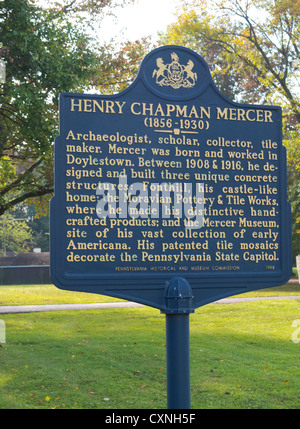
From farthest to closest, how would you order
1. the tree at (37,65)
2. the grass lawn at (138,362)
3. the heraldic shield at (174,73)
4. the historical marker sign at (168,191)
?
the tree at (37,65) < the grass lawn at (138,362) < the heraldic shield at (174,73) < the historical marker sign at (168,191)

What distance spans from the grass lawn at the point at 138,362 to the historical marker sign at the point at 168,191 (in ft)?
8.54

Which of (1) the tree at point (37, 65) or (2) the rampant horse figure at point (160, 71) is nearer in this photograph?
(2) the rampant horse figure at point (160, 71)

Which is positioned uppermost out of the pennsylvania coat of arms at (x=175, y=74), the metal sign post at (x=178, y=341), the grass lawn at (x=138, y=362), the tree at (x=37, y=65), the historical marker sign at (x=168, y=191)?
the tree at (x=37, y=65)

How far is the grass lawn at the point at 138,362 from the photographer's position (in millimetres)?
7328

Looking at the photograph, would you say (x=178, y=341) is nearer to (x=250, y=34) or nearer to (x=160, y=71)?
(x=160, y=71)

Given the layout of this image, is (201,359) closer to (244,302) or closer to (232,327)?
(232,327)

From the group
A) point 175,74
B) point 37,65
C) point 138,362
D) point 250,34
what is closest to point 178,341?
point 175,74

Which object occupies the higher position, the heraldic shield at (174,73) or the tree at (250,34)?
the tree at (250,34)

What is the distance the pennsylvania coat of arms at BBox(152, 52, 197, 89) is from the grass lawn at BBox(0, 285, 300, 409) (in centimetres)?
408

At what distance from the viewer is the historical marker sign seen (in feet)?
16.5

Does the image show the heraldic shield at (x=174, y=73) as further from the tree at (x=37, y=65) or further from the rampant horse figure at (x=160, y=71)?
the tree at (x=37, y=65)

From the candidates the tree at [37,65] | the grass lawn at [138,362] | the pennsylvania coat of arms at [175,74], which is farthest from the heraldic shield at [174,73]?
the tree at [37,65]

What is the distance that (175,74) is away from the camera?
5438 mm

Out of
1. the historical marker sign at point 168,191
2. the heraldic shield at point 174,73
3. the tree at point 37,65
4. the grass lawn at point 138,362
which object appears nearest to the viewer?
the historical marker sign at point 168,191
